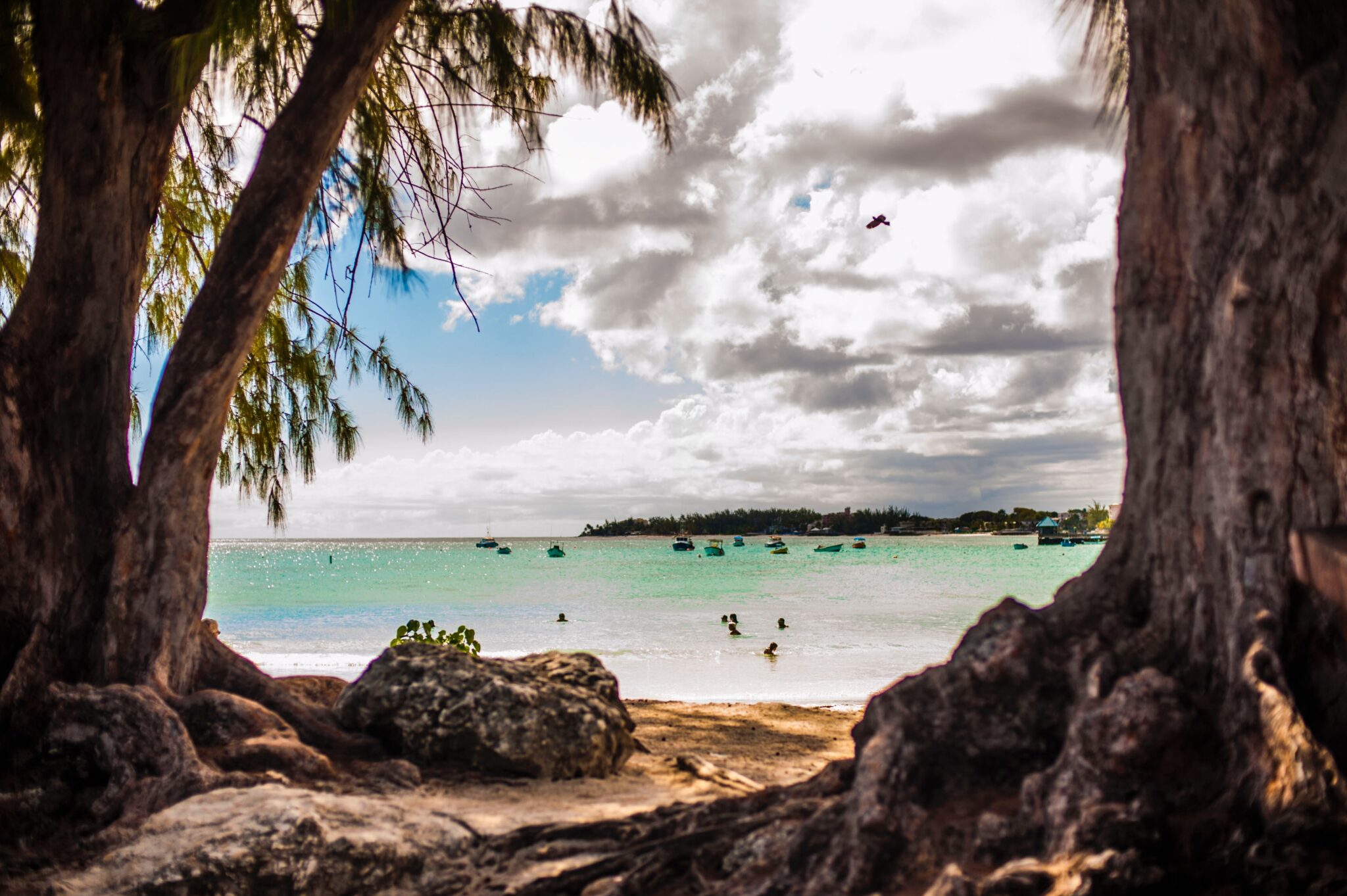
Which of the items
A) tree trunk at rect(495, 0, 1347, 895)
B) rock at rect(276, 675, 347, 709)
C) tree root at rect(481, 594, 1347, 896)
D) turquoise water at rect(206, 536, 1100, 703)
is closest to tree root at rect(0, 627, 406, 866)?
rock at rect(276, 675, 347, 709)

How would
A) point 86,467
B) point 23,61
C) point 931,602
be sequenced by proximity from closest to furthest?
point 86,467, point 23,61, point 931,602

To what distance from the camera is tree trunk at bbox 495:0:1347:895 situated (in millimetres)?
2326

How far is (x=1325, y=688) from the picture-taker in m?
2.57

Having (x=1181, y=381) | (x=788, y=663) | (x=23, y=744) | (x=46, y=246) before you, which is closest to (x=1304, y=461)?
(x=1181, y=381)

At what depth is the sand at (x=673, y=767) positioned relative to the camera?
377cm

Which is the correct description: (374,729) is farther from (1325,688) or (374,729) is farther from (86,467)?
(1325,688)

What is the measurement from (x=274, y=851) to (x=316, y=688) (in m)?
2.61

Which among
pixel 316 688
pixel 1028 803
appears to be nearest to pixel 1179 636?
pixel 1028 803

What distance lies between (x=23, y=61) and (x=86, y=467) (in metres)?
3.01

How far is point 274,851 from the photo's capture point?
10.4ft

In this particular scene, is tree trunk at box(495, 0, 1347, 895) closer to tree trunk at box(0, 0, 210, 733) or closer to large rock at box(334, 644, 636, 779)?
large rock at box(334, 644, 636, 779)

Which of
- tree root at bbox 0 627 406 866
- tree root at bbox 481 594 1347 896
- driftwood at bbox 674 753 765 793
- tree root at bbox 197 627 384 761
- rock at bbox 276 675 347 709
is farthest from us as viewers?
rock at bbox 276 675 347 709

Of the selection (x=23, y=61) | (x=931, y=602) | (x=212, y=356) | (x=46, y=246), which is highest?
(x=23, y=61)

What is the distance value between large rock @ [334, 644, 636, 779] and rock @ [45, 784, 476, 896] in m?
0.82
